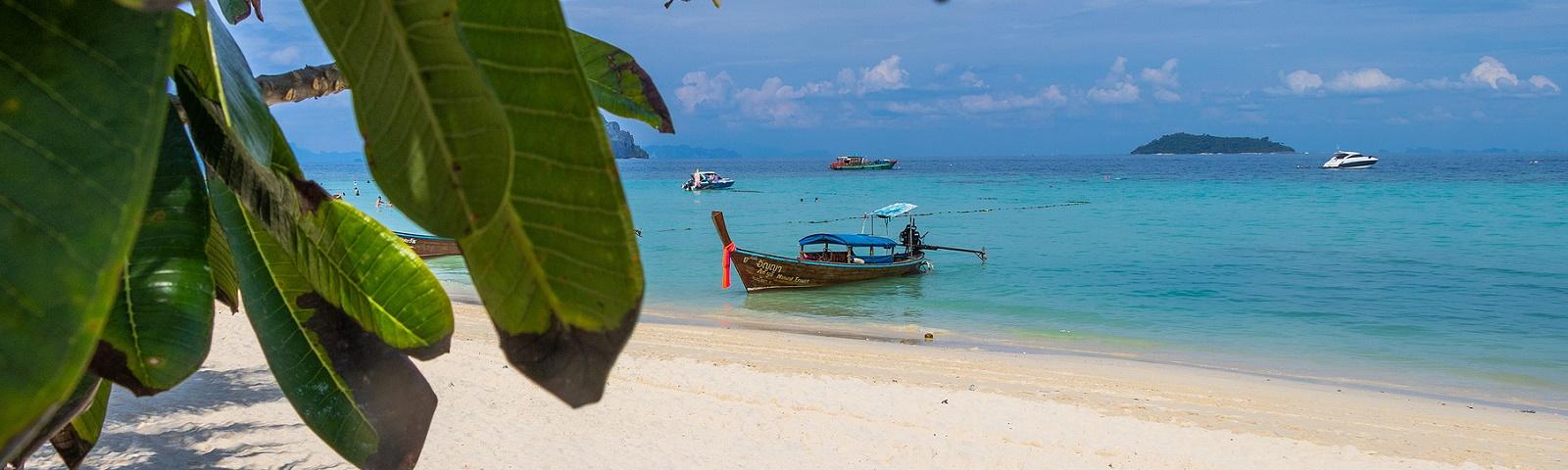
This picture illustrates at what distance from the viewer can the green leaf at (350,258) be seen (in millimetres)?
474

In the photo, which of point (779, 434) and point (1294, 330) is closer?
point (779, 434)

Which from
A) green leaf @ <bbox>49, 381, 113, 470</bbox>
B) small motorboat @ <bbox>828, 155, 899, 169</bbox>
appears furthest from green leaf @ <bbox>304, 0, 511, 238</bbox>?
small motorboat @ <bbox>828, 155, 899, 169</bbox>

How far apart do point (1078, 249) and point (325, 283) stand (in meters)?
25.8

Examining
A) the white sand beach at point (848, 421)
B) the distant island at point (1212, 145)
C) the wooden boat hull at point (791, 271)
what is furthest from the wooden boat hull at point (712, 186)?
the distant island at point (1212, 145)

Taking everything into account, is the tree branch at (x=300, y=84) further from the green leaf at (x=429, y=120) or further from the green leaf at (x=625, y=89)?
the green leaf at (x=429, y=120)

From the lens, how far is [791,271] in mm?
17094

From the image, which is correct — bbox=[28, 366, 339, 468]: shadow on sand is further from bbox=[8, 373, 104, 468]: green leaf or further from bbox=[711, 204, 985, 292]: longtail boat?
bbox=[711, 204, 985, 292]: longtail boat

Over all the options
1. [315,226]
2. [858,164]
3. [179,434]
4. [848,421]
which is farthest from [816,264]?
[858,164]

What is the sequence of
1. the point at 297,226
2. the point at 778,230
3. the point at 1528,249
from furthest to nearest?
the point at 778,230 → the point at 1528,249 → the point at 297,226

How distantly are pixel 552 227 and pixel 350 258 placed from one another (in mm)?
282

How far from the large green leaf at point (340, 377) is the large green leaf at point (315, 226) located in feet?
0.13

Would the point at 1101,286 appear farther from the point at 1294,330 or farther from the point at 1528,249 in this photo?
the point at 1528,249

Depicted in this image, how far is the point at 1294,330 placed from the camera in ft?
47.3

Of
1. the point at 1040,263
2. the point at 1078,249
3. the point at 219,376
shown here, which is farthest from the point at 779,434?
the point at 1078,249
